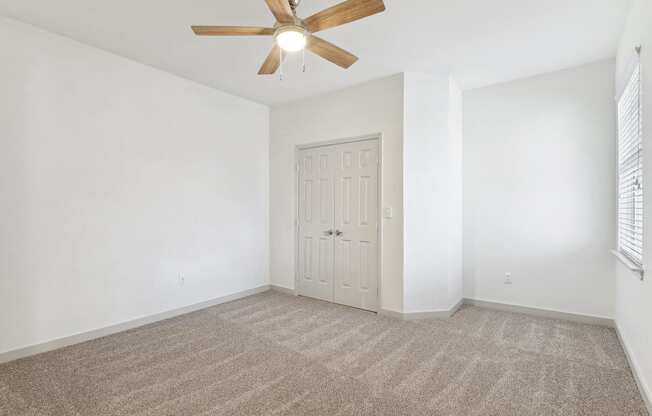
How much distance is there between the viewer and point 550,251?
3785 mm

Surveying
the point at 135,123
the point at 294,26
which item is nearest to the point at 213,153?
the point at 135,123

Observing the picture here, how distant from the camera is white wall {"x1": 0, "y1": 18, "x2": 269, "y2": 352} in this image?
9.23 feet

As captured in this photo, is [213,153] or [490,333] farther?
[213,153]

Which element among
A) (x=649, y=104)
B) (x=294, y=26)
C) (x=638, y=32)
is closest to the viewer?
(x=294, y=26)

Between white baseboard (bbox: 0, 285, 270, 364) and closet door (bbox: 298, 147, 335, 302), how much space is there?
3.41ft

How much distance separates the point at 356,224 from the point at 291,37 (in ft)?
8.54

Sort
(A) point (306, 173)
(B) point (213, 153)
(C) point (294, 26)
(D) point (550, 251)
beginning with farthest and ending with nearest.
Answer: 1. (A) point (306, 173)
2. (B) point (213, 153)
3. (D) point (550, 251)
4. (C) point (294, 26)

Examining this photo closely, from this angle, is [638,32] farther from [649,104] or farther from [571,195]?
[571,195]

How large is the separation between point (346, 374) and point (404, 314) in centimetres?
145

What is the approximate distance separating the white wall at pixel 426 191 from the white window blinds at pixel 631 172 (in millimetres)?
1542

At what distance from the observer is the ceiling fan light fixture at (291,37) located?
6.70 ft

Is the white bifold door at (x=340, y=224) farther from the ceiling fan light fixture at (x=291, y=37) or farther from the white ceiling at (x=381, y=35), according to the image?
the ceiling fan light fixture at (x=291, y=37)

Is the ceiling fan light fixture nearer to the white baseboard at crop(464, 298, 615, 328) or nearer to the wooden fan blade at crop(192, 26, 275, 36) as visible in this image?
the wooden fan blade at crop(192, 26, 275, 36)

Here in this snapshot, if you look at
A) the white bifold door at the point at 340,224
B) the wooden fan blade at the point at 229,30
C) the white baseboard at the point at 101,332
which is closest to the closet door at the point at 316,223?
the white bifold door at the point at 340,224
